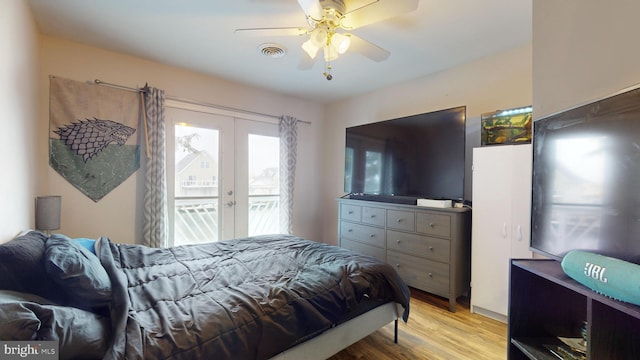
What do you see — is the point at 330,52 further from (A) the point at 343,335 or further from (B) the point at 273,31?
(A) the point at 343,335

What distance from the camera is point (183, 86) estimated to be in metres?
3.05

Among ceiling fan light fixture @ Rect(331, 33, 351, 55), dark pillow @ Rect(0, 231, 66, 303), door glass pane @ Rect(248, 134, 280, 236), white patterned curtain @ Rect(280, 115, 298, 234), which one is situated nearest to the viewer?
dark pillow @ Rect(0, 231, 66, 303)

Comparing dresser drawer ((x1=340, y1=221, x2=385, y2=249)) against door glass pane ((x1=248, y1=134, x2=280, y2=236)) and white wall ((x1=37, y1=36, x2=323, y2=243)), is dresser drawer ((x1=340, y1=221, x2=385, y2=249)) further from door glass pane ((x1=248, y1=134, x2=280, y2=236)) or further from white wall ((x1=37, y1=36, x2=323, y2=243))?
white wall ((x1=37, y1=36, x2=323, y2=243))

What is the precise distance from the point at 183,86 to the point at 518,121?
344 cm

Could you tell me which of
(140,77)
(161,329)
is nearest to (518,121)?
(161,329)

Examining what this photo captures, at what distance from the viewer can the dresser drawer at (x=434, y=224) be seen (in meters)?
2.44

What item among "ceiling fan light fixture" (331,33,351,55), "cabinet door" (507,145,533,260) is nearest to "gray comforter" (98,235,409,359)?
"cabinet door" (507,145,533,260)

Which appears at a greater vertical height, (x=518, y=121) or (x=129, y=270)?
(x=518, y=121)

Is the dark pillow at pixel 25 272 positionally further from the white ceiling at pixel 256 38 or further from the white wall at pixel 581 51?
the white wall at pixel 581 51

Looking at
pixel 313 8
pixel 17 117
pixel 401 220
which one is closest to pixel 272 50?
pixel 313 8

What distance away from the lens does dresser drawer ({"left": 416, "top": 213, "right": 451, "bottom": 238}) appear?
8.02ft

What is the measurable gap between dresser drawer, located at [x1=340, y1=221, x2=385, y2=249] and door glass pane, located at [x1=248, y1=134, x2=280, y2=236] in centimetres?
105

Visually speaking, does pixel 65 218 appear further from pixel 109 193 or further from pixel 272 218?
pixel 272 218

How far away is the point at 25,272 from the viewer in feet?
3.65
